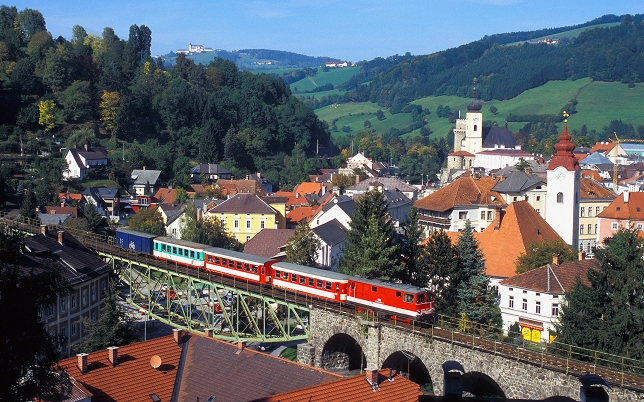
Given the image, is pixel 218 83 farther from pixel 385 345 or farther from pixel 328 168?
pixel 385 345

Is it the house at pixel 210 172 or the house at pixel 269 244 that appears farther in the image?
the house at pixel 210 172

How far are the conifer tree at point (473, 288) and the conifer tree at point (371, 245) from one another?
3419 millimetres

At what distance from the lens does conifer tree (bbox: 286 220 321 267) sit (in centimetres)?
5366

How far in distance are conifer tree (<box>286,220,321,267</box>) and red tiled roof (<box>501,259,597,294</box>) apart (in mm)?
14252

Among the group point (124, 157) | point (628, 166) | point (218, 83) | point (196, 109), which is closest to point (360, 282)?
point (124, 157)

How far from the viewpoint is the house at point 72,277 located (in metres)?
38.9

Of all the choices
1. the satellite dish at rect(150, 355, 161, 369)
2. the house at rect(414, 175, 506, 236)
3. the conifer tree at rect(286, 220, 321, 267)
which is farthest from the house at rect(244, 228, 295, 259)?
the satellite dish at rect(150, 355, 161, 369)

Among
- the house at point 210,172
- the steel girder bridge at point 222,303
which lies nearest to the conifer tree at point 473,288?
the steel girder bridge at point 222,303

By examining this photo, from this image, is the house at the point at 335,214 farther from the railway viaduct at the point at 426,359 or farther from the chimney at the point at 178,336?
the chimney at the point at 178,336

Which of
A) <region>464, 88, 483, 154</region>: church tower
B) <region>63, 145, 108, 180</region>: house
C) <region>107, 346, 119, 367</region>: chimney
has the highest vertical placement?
<region>464, 88, 483, 154</region>: church tower

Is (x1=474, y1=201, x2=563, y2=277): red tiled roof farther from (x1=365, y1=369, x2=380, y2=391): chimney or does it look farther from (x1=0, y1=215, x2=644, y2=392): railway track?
(x1=365, y1=369, x2=380, y2=391): chimney

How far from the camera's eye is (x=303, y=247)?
54.4 m

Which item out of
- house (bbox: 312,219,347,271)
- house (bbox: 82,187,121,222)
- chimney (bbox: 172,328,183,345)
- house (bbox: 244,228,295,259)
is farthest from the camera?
house (bbox: 82,187,121,222)

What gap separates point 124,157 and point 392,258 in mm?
66229
